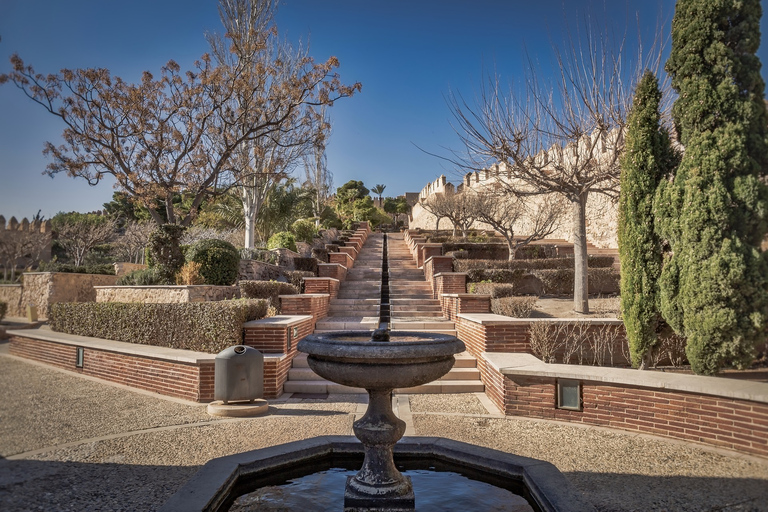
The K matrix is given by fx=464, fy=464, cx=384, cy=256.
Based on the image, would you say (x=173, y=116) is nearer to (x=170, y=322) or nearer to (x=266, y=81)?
(x=266, y=81)

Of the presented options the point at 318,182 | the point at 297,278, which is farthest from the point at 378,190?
the point at 297,278

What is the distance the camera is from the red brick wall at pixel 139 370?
6.51 metres

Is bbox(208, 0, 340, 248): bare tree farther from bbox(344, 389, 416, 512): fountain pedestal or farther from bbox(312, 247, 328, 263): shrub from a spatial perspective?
bbox(344, 389, 416, 512): fountain pedestal

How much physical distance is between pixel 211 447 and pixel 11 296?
233 cm

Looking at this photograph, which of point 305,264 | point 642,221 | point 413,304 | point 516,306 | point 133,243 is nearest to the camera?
point 642,221

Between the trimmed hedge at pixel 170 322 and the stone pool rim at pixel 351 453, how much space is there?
11.3 feet

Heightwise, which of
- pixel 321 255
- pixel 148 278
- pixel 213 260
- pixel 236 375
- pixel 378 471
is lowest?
pixel 378 471

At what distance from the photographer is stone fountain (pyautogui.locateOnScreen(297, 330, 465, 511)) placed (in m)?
3.09

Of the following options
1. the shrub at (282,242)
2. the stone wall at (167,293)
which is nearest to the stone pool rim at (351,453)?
the stone wall at (167,293)

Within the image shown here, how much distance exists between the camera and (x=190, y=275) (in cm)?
1017

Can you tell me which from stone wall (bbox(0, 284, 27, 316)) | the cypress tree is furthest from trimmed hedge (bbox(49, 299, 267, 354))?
the cypress tree

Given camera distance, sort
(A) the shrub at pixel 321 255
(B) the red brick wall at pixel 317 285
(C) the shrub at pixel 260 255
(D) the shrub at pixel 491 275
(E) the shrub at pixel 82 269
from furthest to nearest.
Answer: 1. (A) the shrub at pixel 321 255
2. (C) the shrub at pixel 260 255
3. (E) the shrub at pixel 82 269
4. (D) the shrub at pixel 491 275
5. (B) the red brick wall at pixel 317 285

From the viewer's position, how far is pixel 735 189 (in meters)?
4.48

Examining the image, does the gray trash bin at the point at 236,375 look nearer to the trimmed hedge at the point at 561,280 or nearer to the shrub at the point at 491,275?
the shrub at the point at 491,275
